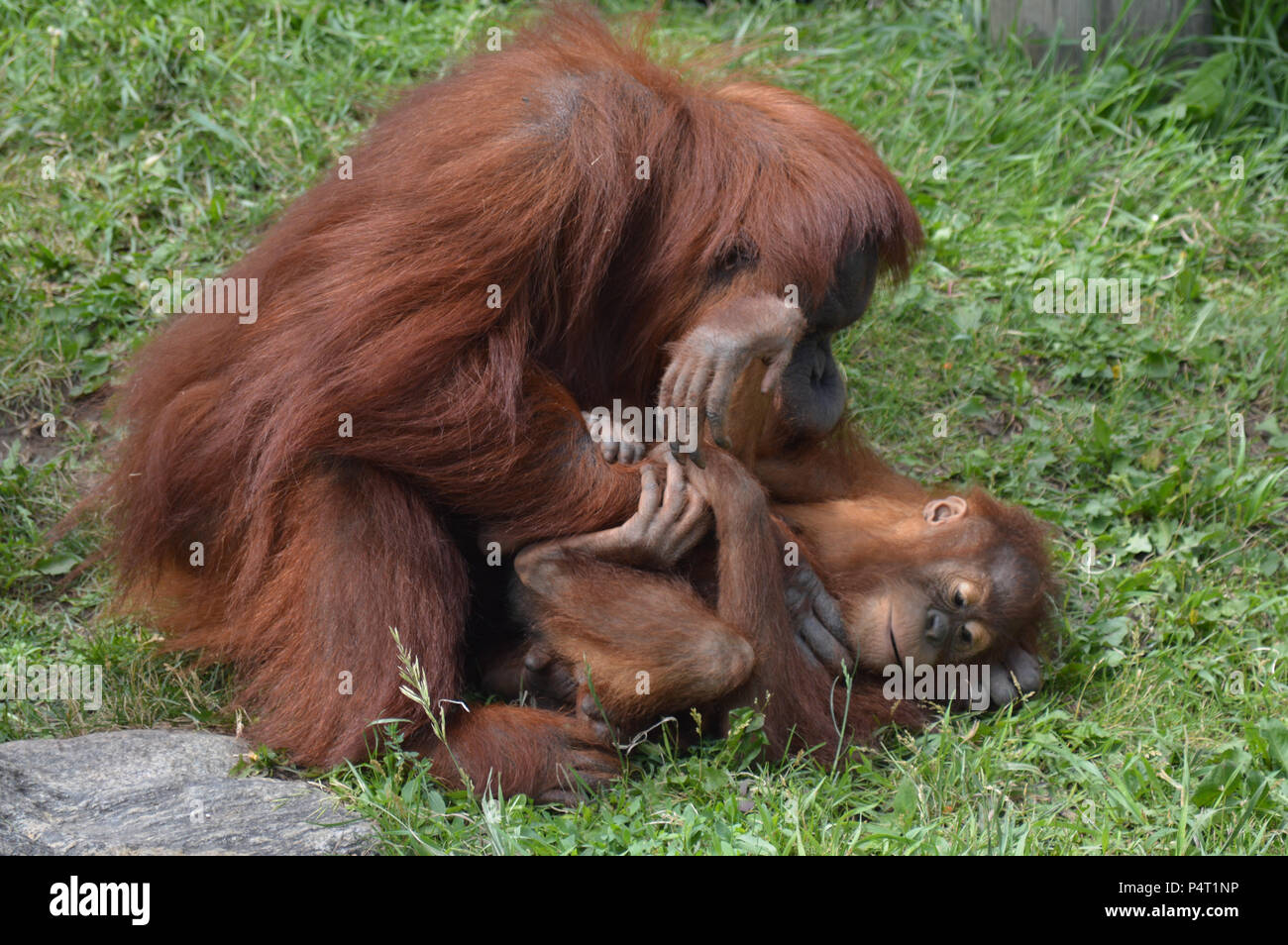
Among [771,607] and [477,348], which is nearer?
[477,348]

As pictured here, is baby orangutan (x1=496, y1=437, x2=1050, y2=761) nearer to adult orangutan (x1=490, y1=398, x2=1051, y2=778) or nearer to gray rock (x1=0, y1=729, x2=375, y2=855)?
adult orangutan (x1=490, y1=398, x2=1051, y2=778)

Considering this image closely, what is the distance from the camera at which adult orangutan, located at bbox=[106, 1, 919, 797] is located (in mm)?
3484

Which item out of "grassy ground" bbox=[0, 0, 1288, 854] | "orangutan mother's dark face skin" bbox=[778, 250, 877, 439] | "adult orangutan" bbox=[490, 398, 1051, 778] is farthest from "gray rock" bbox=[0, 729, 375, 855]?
"orangutan mother's dark face skin" bbox=[778, 250, 877, 439]

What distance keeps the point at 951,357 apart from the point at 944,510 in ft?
4.33

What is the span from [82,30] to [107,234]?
44.1 inches

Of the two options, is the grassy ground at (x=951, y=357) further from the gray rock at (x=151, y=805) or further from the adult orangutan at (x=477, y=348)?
the adult orangutan at (x=477, y=348)

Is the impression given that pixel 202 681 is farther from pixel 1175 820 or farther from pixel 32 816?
pixel 1175 820

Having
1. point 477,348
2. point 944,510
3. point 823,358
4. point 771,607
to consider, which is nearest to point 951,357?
point 944,510

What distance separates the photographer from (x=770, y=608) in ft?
11.9

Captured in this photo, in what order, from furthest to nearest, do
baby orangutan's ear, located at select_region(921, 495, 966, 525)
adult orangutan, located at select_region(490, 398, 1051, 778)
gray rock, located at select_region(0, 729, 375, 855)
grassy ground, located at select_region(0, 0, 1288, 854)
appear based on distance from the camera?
baby orangutan's ear, located at select_region(921, 495, 966, 525)
adult orangutan, located at select_region(490, 398, 1051, 778)
grassy ground, located at select_region(0, 0, 1288, 854)
gray rock, located at select_region(0, 729, 375, 855)

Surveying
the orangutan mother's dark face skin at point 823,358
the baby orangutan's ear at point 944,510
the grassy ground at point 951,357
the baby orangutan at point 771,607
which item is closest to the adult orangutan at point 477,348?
the orangutan mother's dark face skin at point 823,358

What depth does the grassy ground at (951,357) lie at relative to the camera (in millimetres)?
3430

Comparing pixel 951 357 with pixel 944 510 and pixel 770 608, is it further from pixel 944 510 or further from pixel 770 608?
pixel 770 608

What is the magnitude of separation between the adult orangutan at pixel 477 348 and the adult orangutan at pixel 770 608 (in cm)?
14
